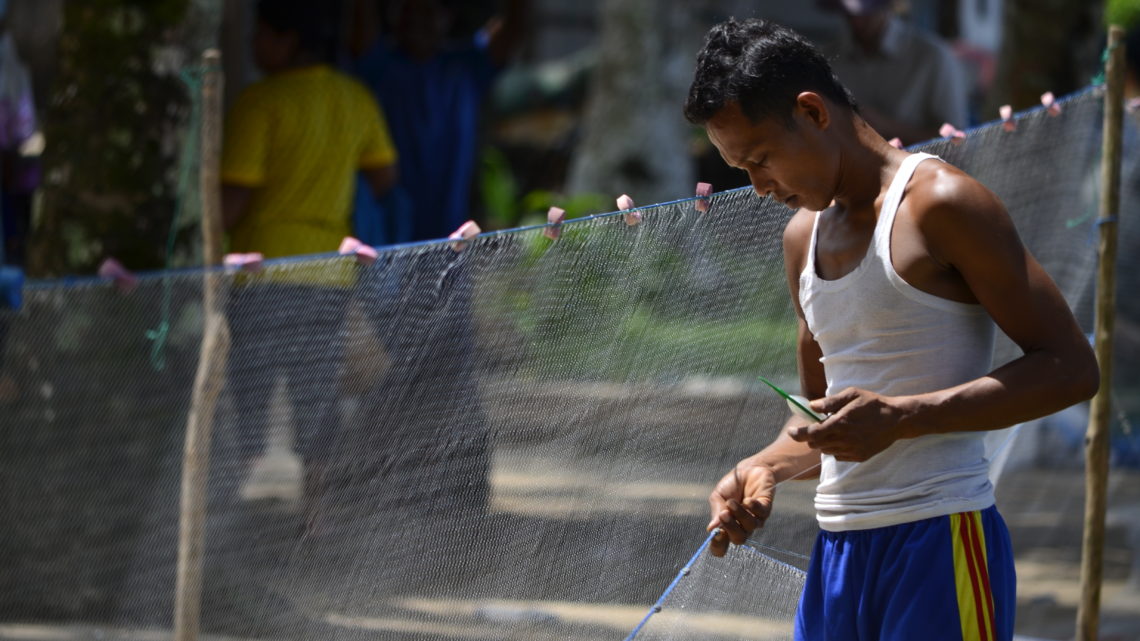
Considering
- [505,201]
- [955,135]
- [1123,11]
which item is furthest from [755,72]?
[1123,11]

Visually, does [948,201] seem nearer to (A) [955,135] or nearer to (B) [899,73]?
(A) [955,135]

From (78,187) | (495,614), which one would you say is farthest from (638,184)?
(495,614)

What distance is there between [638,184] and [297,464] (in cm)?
864

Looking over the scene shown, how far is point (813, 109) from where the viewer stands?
212cm

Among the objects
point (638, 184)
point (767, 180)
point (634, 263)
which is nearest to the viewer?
point (767, 180)

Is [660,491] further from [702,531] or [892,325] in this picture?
[892,325]

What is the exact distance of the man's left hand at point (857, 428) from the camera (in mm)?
1948

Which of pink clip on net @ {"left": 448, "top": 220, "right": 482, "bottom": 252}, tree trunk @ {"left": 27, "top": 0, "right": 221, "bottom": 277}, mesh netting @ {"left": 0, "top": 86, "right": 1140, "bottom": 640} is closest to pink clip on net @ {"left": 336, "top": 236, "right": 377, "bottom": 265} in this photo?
mesh netting @ {"left": 0, "top": 86, "right": 1140, "bottom": 640}

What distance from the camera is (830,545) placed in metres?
2.25

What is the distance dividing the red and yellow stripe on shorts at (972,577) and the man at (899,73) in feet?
10.7

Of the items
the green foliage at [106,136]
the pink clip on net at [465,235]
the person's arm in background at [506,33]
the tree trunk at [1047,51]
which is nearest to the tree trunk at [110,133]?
the green foliage at [106,136]

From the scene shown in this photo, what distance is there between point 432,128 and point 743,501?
3827 millimetres

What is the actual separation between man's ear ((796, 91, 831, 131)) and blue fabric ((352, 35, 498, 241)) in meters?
3.78

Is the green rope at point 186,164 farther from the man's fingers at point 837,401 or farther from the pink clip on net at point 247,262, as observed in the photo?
the man's fingers at point 837,401
